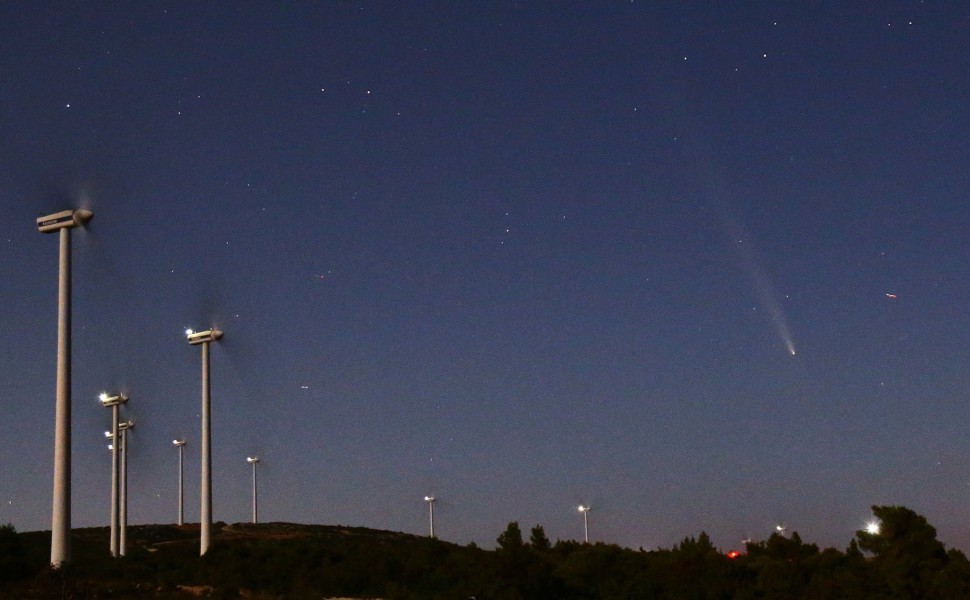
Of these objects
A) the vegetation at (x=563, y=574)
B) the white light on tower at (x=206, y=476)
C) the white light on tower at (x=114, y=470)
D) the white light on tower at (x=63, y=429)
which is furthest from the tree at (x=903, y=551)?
the white light on tower at (x=114, y=470)

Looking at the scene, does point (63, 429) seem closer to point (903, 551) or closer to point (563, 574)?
point (563, 574)

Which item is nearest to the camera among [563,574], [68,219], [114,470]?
[563,574]

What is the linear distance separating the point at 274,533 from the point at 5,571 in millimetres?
80084

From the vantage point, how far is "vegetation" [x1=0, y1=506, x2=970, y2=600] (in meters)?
39.1

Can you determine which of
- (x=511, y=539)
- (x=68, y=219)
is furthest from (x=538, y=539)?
(x=68, y=219)

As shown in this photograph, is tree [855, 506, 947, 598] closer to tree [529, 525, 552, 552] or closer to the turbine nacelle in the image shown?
tree [529, 525, 552, 552]

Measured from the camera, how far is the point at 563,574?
45031mm

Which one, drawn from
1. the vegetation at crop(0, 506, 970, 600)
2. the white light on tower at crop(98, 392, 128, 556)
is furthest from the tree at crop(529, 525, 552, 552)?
the white light on tower at crop(98, 392, 128, 556)

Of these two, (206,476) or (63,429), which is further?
(206,476)

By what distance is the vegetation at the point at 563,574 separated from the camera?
128 feet

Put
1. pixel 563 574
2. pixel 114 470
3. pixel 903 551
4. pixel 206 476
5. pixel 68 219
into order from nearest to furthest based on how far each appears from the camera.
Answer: pixel 903 551 < pixel 563 574 < pixel 68 219 < pixel 206 476 < pixel 114 470

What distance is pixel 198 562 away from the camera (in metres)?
62.3

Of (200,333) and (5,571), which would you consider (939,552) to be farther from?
(200,333)

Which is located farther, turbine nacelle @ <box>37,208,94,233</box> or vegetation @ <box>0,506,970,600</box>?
turbine nacelle @ <box>37,208,94,233</box>
